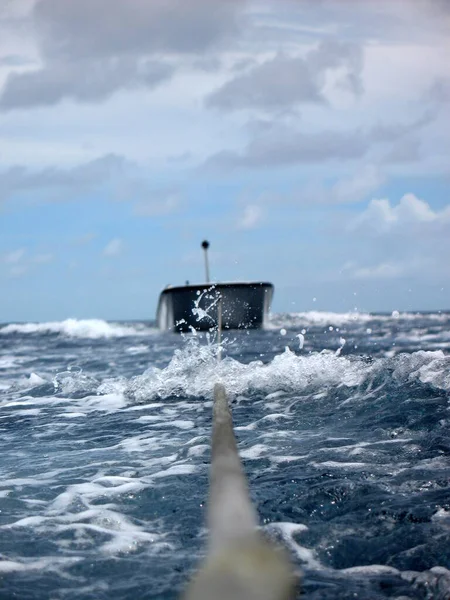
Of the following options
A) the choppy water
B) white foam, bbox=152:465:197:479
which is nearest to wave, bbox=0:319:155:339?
the choppy water

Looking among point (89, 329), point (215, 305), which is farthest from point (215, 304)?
point (89, 329)

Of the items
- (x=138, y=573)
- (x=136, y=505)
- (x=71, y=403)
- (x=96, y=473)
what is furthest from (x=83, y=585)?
(x=71, y=403)

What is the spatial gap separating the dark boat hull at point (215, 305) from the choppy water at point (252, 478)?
20768 mm

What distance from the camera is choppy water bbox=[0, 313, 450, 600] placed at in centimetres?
421

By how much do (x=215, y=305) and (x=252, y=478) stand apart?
1099 inches

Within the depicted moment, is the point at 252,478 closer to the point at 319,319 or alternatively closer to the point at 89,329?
the point at 89,329

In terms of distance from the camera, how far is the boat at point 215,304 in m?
33.3

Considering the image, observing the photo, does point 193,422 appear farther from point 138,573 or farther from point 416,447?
point 138,573

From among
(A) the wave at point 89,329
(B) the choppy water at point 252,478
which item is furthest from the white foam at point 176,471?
(A) the wave at point 89,329

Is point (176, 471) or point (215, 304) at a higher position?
point (215, 304)

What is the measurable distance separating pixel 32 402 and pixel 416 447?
6.99 metres

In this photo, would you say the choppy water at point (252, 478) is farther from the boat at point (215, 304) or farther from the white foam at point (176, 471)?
the boat at point (215, 304)

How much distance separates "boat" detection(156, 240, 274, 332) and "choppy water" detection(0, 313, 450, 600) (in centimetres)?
2075

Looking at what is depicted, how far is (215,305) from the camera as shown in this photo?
34062 mm
